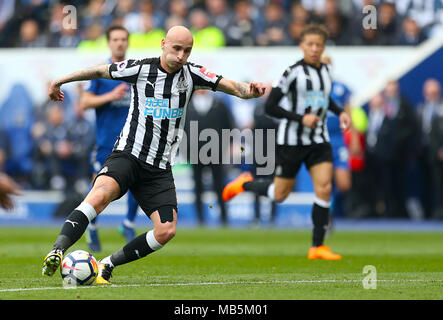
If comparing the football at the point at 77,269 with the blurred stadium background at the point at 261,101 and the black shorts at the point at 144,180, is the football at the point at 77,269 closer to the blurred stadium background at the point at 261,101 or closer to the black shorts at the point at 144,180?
the black shorts at the point at 144,180

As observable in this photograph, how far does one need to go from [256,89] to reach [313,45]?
10.2 feet

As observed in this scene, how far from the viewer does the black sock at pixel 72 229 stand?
264 inches

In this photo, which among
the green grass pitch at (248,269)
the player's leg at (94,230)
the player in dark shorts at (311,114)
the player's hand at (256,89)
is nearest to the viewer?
the green grass pitch at (248,269)

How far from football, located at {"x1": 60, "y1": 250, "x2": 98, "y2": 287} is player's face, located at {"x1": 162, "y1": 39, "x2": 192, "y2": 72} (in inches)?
66.2

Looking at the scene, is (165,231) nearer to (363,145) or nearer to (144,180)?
(144,180)

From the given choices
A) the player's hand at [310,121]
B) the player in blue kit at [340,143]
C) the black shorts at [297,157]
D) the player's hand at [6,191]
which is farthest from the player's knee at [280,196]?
the player's hand at [6,191]

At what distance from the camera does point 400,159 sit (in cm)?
1812

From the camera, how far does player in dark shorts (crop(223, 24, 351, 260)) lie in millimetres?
Answer: 10086

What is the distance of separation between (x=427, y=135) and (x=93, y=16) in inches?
302

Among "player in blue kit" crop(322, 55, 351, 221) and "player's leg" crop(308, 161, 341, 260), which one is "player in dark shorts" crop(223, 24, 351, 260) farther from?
"player in blue kit" crop(322, 55, 351, 221)

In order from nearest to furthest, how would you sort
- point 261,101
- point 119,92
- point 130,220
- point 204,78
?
point 204,78 < point 119,92 < point 130,220 < point 261,101

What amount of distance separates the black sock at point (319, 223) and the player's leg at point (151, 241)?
124 inches

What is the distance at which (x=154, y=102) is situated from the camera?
7.36m

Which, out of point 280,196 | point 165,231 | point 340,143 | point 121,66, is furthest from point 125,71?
point 340,143
